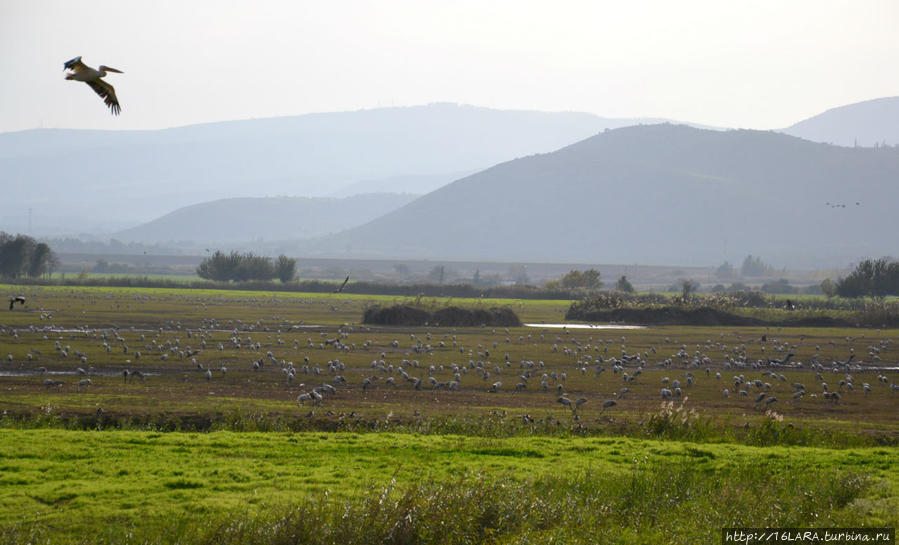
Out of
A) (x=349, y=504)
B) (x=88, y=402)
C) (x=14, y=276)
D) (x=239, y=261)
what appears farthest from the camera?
(x=239, y=261)

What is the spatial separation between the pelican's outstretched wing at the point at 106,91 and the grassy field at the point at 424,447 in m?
6.85

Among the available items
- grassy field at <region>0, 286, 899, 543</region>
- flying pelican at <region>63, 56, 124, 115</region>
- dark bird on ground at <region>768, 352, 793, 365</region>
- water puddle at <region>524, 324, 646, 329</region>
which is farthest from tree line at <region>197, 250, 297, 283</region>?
flying pelican at <region>63, 56, 124, 115</region>

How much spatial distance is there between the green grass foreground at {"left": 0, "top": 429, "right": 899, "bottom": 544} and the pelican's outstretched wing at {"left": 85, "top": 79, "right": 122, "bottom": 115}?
22.5 feet

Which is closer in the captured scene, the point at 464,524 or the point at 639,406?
the point at 464,524

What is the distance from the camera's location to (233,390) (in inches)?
1347

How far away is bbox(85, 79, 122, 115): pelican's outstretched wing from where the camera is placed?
17312 millimetres

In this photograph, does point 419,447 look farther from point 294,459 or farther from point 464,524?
point 464,524

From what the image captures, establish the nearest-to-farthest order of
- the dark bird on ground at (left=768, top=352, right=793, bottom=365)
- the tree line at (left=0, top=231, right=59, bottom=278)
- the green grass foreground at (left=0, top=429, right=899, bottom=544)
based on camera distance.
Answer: the green grass foreground at (left=0, top=429, right=899, bottom=544)
the dark bird on ground at (left=768, top=352, right=793, bottom=365)
the tree line at (left=0, top=231, right=59, bottom=278)

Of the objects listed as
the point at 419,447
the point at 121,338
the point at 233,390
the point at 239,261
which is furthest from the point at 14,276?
the point at 419,447

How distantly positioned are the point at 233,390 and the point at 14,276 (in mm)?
123648

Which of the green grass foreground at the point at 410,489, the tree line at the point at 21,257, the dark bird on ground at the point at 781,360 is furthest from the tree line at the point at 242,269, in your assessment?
the green grass foreground at the point at 410,489

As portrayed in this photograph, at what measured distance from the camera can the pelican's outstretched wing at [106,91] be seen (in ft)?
56.8

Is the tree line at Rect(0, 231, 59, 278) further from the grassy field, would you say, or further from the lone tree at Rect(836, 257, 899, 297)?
the lone tree at Rect(836, 257, 899, 297)

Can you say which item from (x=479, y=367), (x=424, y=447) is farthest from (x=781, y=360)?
(x=424, y=447)
